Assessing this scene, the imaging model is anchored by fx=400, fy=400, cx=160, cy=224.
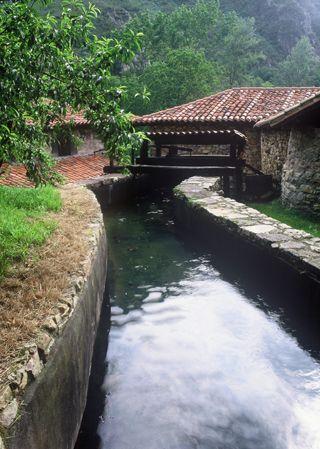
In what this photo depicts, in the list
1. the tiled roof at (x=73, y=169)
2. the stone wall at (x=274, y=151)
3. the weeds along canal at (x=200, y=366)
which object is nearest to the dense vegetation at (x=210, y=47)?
the tiled roof at (x=73, y=169)

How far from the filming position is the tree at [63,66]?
11.6 ft

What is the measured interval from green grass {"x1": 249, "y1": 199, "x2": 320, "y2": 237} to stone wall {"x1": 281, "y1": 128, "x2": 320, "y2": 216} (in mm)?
215

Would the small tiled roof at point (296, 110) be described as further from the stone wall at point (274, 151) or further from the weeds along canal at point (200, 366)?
the weeds along canal at point (200, 366)

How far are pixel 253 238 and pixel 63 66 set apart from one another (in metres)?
4.81

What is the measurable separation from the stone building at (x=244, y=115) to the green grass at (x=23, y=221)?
436 inches

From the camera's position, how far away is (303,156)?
36.2ft

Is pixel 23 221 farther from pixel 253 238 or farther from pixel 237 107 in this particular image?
pixel 237 107

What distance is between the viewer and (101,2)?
176 ft

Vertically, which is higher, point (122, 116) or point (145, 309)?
point (122, 116)

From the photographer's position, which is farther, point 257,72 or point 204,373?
point 257,72

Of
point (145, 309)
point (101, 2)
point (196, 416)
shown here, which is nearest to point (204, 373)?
point (196, 416)

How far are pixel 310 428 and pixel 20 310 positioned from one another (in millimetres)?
3293

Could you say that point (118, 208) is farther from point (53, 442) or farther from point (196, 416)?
point (53, 442)

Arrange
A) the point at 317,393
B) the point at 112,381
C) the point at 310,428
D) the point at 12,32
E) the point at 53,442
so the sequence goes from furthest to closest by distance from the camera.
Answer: the point at 112,381
the point at 317,393
the point at 310,428
the point at 12,32
the point at 53,442
